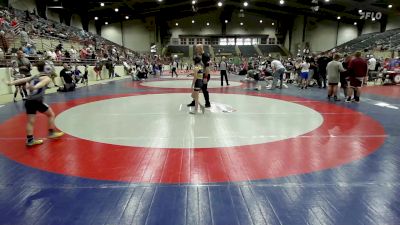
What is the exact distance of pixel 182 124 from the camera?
568cm

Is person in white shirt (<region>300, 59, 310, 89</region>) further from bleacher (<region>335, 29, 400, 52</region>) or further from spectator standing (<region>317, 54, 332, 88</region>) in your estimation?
bleacher (<region>335, 29, 400, 52</region>)

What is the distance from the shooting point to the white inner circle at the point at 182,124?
183 inches

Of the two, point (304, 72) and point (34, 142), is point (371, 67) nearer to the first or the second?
point (304, 72)

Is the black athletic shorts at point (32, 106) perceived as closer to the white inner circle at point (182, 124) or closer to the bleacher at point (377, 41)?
the white inner circle at point (182, 124)

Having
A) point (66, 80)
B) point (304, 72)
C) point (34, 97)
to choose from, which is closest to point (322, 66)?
point (304, 72)

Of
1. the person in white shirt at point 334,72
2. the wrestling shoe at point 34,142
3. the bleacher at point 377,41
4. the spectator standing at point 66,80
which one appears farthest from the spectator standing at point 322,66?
the bleacher at point 377,41

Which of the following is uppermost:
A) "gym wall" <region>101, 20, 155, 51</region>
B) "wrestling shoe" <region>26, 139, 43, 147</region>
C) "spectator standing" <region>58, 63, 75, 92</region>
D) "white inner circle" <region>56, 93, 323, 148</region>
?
"gym wall" <region>101, 20, 155, 51</region>

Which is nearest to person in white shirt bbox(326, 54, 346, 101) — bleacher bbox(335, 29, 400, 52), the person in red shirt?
the person in red shirt

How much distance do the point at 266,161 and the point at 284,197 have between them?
3.16 feet

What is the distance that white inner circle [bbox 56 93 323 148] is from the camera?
183 inches

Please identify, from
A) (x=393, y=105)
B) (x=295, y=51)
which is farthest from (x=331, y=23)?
(x=393, y=105)

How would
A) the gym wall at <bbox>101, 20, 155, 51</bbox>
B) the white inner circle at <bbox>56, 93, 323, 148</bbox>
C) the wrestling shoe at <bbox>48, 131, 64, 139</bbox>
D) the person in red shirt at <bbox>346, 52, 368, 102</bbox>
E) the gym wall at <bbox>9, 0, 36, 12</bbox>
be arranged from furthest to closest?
the gym wall at <bbox>101, 20, 155, 51</bbox>, the gym wall at <bbox>9, 0, 36, 12</bbox>, the person in red shirt at <bbox>346, 52, 368, 102</bbox>, the wrestling shoe at <bbox>48, 131, 64, 139</bbox>, the white inner circle at <bbox>56, 93, 323, 148</bbox>

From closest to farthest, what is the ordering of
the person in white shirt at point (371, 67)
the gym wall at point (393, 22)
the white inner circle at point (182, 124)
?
the white inner circle at point (182, 124), the person in white shirt at point (371, 67), the gym wall at point (393, 22)

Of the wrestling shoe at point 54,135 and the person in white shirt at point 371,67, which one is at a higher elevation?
the person in white shirt at point 371,67
